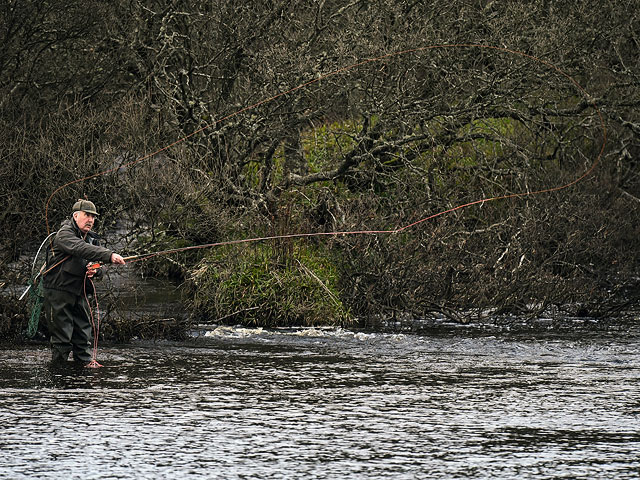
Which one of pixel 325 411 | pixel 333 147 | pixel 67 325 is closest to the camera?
pixel 325 411

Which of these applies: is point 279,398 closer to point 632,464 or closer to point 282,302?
point 632,464

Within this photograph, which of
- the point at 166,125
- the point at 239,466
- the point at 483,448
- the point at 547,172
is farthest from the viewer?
the point at 547,172

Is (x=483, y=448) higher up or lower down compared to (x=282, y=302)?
lower down

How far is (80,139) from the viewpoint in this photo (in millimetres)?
15938

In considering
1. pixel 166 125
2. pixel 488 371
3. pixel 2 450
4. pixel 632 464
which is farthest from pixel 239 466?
pixel 166 125

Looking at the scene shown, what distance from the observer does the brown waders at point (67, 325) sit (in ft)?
39.5

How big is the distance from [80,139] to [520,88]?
7.49m

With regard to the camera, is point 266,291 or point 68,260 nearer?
point 68,260

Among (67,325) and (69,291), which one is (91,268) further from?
(67,325)

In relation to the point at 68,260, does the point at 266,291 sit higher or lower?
lower

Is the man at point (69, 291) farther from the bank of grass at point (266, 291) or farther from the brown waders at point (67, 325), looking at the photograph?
the bank of grass at point (266, 291)

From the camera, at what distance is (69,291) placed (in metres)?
12.1

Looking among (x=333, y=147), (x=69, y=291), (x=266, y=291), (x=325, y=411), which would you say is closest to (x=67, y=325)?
(x=69, y=291)

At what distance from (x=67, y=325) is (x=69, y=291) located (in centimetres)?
35
